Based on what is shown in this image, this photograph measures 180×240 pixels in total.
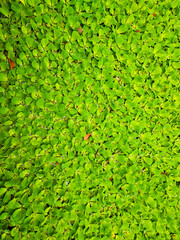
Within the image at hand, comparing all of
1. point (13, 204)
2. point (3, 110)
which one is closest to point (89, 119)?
point (3, 110)

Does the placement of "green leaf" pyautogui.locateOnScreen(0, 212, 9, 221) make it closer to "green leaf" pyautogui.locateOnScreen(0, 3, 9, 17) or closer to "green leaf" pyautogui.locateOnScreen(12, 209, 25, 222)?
"green leaf" pyautogui.locateOnScreen(12, 209, 25, 222)

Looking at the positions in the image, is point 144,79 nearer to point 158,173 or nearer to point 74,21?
point 74,21

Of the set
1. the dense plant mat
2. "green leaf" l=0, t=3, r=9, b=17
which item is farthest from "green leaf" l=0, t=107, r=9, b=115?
"green leaf" l=0, t=3, r=9, b=17

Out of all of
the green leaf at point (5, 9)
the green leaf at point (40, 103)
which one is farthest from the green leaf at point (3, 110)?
the green leaf at point (5, 9)

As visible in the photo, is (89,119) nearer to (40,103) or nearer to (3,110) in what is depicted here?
(40,103)

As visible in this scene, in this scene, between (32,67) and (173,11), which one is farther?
(173,11)

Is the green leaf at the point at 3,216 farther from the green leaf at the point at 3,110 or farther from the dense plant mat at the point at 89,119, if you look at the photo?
the green leaf at the point at 3,110

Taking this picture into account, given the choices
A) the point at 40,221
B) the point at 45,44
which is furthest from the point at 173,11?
the point at 40,221

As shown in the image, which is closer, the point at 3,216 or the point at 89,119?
the point at 3,216
